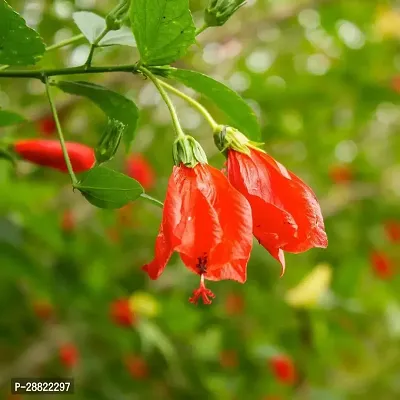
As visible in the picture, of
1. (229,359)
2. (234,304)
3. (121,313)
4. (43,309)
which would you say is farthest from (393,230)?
(43,309)

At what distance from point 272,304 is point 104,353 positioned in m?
0.55

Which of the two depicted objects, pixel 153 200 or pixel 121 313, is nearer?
pixel 153 200

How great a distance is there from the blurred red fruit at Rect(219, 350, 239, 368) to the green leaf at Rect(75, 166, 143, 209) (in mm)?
1313

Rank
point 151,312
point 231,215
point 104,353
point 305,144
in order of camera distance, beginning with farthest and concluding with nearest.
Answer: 1. point 305,144
2. point 104,353
3. point 151,312
4. point 231,215

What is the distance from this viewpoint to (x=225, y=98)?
547 mm

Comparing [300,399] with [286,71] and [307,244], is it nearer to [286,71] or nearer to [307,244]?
[286,71]

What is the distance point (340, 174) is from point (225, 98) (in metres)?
1.58

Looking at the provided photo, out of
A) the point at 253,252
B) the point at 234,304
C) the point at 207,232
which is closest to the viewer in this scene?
the point at 207,232

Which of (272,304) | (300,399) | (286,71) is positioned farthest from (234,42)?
(300,399)

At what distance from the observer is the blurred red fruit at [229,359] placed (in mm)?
1747

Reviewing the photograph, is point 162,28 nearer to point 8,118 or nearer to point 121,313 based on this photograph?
point 8,118

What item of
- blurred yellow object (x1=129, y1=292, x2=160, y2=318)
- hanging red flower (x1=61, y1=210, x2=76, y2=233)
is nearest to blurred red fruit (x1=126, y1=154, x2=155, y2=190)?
hanging red flower (x1=61, y1=210, x2=76, y2=233)

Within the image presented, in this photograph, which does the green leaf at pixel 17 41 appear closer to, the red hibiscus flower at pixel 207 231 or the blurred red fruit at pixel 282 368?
the red hibiscus flower at pixel 207 231

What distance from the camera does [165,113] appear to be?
2.01 metres
